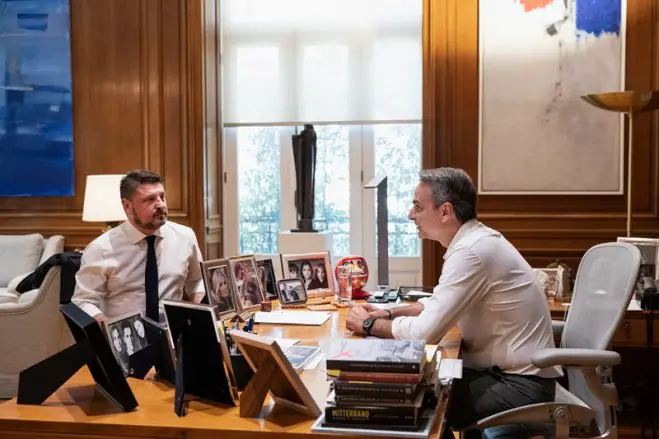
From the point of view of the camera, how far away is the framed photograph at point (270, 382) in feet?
5.18

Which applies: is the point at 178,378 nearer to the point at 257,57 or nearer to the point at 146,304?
the point at 146,304

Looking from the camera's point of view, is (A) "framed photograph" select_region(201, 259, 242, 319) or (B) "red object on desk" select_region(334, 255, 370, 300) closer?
(A) "framed photograph" select_region(201, 259, 242, 319)

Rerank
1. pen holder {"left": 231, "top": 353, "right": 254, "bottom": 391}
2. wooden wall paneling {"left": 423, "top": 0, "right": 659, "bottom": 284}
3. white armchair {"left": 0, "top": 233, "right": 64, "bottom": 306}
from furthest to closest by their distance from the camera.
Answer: white armchair {"left": 0, "top": 233, "right": 64, "bottom": 306}
wooden wall paneling {"left": 423, "top": 0, "right": 659, "bottom": 284}
pen holder {"left": 231, "top": 353, "right": 254, "bottom": 391}

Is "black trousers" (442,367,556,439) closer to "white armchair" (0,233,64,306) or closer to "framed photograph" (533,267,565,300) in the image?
"framed photograph" (533,267,565,300)

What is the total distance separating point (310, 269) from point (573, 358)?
140 cm

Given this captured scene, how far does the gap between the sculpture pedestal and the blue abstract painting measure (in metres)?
1.79

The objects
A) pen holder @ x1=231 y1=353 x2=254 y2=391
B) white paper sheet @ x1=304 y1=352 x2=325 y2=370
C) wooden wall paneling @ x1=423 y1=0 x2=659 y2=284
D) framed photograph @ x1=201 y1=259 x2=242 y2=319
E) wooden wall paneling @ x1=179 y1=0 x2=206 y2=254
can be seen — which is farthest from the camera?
wooden wall paneling @ x1=179 y1=0 x2=206 y2=254

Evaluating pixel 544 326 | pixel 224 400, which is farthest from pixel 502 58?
pixel 224 400

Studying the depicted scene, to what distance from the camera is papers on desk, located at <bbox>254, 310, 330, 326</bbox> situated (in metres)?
2.68

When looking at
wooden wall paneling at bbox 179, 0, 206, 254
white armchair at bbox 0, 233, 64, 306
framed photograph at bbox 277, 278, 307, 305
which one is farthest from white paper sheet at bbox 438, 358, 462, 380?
white armchair at bbox 0, 233, 64, 306

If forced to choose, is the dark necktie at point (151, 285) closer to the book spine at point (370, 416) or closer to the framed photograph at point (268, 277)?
the framed photograph at point (268, 277)

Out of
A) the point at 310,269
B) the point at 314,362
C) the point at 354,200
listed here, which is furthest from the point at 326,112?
the point at 314,362

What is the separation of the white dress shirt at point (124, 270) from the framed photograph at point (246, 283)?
36cm

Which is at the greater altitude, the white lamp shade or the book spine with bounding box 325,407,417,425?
the white lamp shade
